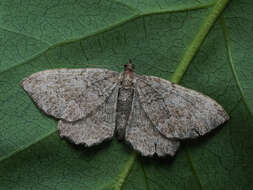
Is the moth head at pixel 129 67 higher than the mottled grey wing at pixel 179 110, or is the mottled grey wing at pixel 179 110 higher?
the moth head at pixel 129 67

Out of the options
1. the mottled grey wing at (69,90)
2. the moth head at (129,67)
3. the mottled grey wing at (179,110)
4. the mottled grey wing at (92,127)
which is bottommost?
the mottled grey wing at (92,127)

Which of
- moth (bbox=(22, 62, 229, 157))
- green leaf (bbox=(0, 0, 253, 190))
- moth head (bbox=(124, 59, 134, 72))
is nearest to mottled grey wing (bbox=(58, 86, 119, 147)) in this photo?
moth (bbox=(22, 62, 229, 157))

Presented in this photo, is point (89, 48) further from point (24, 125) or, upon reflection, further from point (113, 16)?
point (24, 125)

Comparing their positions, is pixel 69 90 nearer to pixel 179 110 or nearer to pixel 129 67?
pixel 129 67

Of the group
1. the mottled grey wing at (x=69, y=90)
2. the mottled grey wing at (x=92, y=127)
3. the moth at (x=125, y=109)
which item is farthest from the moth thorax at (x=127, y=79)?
the mottled grey wing at (x=92, y=127)

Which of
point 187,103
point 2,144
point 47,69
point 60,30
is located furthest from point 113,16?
point 2,144

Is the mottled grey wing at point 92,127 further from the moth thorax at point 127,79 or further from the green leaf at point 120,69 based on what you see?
the moth thorax at point 127,79

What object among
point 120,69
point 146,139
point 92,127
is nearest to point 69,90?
point 92,127

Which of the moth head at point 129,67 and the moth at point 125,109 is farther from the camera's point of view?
the moth head at point 129,67
